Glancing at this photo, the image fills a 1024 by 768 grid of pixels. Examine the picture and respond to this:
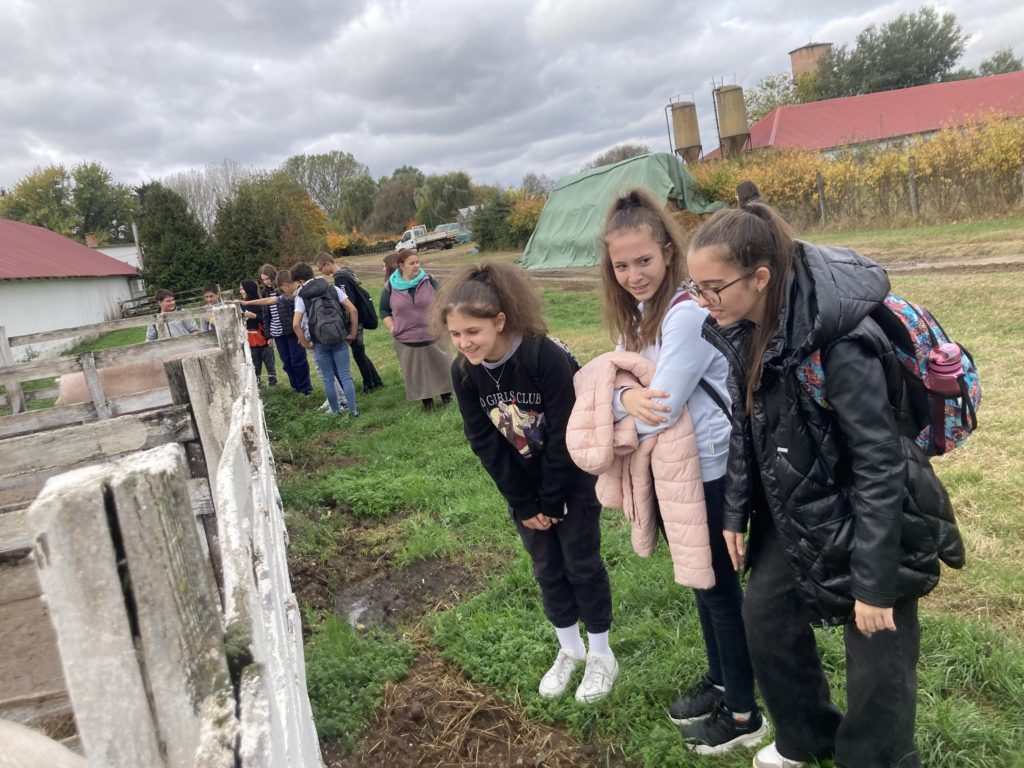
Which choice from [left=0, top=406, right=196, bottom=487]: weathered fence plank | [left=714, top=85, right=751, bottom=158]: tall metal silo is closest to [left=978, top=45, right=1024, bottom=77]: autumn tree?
[left=714, top=85, right=751, bottom=158]: tall metal silo

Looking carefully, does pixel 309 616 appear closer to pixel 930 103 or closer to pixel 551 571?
pixel 551 571

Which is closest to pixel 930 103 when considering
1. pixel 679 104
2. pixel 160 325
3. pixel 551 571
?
pixel 679 104

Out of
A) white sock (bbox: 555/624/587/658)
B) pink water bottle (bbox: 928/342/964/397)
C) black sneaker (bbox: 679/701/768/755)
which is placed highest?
pink water bottle (bbox: 928/342/964/397)

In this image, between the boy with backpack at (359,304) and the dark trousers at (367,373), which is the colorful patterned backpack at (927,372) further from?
the dark trousers at (367,373)

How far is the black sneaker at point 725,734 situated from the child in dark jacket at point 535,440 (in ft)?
1.47

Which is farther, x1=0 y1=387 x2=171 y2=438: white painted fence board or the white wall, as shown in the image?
the white wall

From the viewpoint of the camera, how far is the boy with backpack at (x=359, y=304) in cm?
858

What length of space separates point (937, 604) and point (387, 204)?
5914 centimetres

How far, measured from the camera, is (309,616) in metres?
3.73

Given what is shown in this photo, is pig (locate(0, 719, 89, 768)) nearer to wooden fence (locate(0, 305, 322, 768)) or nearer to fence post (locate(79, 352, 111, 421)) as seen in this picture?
wooden fence (locate(0, 305, 322, 768))

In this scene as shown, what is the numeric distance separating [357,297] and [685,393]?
7013 mm

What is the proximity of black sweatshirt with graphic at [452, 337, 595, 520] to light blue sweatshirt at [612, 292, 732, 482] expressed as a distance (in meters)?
0.36

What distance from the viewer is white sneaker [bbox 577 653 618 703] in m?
2.79

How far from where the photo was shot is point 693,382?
215 cm
